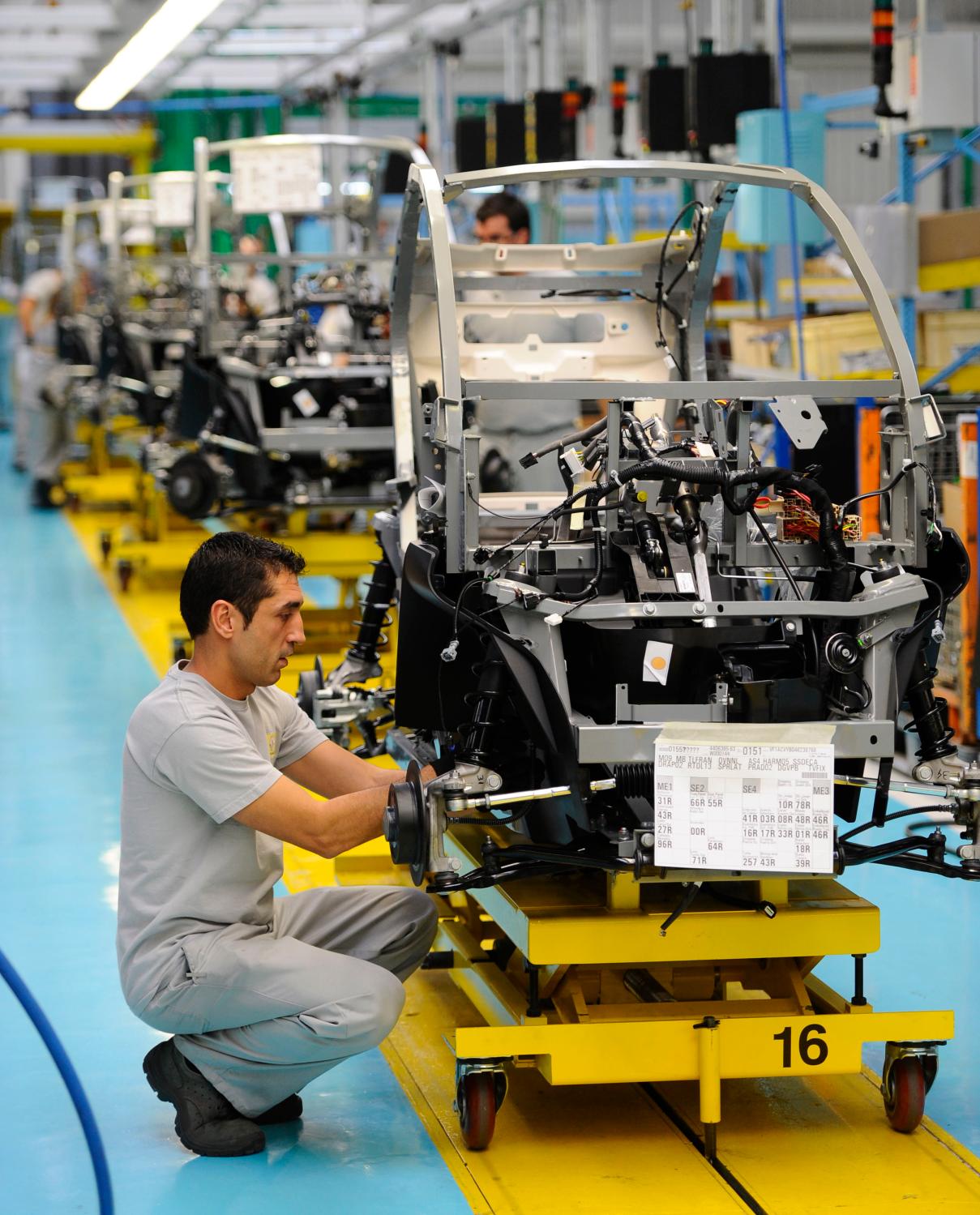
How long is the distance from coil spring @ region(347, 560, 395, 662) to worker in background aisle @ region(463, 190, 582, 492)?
0.76 meters

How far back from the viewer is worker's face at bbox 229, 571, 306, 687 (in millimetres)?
3781

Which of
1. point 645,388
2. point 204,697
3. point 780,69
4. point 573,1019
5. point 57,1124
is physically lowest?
point 57,1124

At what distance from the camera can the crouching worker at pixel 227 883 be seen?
3.69 meters

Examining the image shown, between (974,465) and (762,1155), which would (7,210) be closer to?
(974,465)

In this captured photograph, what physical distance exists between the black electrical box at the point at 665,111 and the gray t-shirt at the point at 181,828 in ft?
25.7

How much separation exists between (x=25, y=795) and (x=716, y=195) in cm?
367

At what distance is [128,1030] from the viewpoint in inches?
179

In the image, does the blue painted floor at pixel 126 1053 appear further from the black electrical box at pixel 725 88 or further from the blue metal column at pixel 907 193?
the black electrical box at pixel 725 88

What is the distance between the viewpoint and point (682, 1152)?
3.73 meters

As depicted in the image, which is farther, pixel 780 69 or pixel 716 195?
pixel 780 69

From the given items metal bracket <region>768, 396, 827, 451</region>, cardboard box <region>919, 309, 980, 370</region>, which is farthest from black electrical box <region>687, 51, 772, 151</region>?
metal bracket <region>768, 396, 827, 451</region>

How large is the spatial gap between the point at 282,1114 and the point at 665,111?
27.1 ft

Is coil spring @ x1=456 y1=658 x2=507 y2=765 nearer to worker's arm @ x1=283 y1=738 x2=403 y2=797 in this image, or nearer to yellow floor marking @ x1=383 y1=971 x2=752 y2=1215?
worker's arm @ x1=283 y1=738 x2=403 y2=797

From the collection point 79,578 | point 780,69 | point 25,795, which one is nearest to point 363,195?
point 780,69
